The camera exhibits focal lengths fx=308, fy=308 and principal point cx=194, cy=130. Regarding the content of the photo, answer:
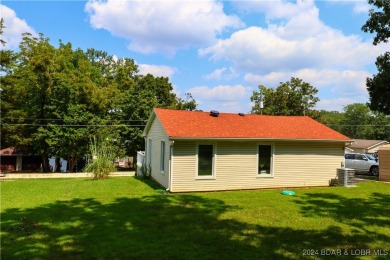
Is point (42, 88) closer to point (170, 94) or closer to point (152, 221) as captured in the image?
point (170, 94)

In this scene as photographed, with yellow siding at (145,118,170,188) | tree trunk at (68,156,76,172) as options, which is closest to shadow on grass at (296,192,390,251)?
yellow siding at (145,118,170,188)

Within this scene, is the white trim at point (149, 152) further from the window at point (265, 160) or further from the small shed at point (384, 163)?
the small shed at point (384, 163)

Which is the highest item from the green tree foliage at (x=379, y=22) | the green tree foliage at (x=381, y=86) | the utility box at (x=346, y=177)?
the green tree foliage at (x=379, y=22)

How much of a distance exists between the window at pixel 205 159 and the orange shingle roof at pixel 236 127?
58 cm

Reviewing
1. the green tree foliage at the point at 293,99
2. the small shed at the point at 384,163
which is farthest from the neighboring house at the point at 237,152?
the green tree foliage at the point at 293,99

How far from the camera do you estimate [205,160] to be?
1272 cm

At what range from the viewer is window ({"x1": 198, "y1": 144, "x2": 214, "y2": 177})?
12.6m

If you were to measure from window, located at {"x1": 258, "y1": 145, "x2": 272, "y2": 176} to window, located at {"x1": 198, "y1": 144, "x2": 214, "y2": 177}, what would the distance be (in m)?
2.34

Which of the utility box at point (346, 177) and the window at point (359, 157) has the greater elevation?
the window at point (359, 157)

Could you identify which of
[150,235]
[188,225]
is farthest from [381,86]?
[150,235]

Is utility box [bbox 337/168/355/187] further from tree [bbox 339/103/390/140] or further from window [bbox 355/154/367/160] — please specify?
tree [bbox 339/103/390/140]

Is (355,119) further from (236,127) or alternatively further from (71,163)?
(236,127)

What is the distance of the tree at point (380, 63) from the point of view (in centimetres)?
1478

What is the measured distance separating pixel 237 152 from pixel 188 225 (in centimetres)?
630
